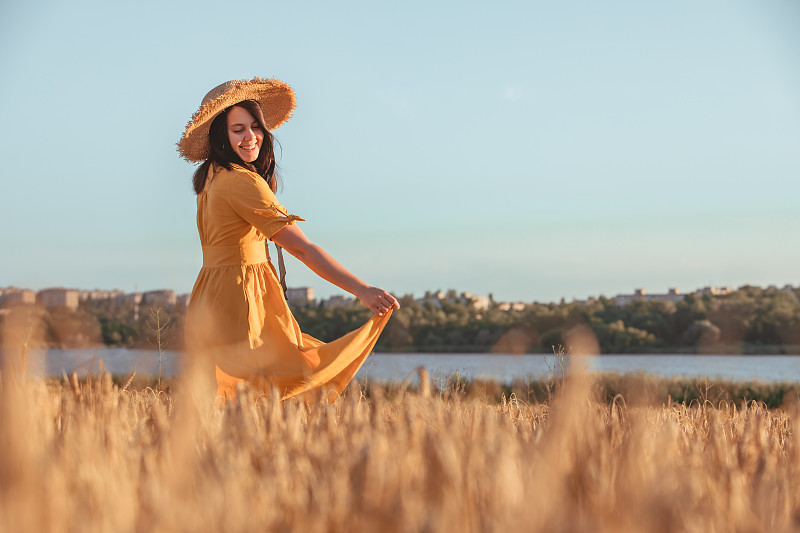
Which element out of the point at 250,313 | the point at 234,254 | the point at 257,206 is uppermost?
the point at 257,206

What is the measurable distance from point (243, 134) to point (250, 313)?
1.05 m

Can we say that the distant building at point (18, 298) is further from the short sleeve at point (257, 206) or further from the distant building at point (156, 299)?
the distant building at point (156, 299)

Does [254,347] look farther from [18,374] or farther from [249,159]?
[18,374]

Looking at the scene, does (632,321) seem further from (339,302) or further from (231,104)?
(231,104)

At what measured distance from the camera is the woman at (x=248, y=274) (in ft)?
13.0

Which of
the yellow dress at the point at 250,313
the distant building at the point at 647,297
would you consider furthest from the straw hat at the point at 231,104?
the distant building at the point at 647,297

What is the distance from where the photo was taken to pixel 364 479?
1.59 meters

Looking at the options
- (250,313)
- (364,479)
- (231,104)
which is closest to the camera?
(364,479)

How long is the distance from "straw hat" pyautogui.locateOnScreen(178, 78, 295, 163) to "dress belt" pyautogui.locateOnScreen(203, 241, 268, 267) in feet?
2.04

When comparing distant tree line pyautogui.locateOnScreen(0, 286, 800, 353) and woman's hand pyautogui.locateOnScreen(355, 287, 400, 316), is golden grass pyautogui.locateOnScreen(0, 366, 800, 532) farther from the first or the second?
distant tree line pyautogui.locateOnScreen(0, 286, 800, 353)

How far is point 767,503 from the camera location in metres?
1.64

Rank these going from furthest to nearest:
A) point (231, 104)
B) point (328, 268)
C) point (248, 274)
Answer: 1. point (231, 104)
2. point (248, 274)
3. point (328, 268)

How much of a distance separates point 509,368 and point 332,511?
0.55m

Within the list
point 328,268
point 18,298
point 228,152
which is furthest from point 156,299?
point 18,298
